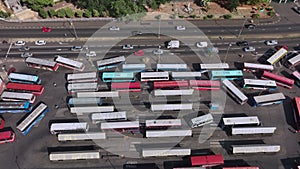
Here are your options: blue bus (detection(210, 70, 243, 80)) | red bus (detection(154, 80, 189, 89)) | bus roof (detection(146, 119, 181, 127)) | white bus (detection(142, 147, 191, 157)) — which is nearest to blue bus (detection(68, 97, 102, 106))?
bus roof (detection(146, 119, 181, 127))

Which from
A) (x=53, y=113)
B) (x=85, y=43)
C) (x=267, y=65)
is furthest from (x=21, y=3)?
(x=267, y=65)

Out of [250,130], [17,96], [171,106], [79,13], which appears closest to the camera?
[250,130]

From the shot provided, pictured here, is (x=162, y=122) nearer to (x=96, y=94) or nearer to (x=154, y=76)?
(x=154, y=76)

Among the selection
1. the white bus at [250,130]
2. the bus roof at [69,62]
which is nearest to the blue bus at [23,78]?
the bus roof at [69,62]

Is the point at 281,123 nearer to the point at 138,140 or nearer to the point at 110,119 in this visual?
the point at 138,140

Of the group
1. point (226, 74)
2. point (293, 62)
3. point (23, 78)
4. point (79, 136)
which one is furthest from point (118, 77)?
point (293, 62)
